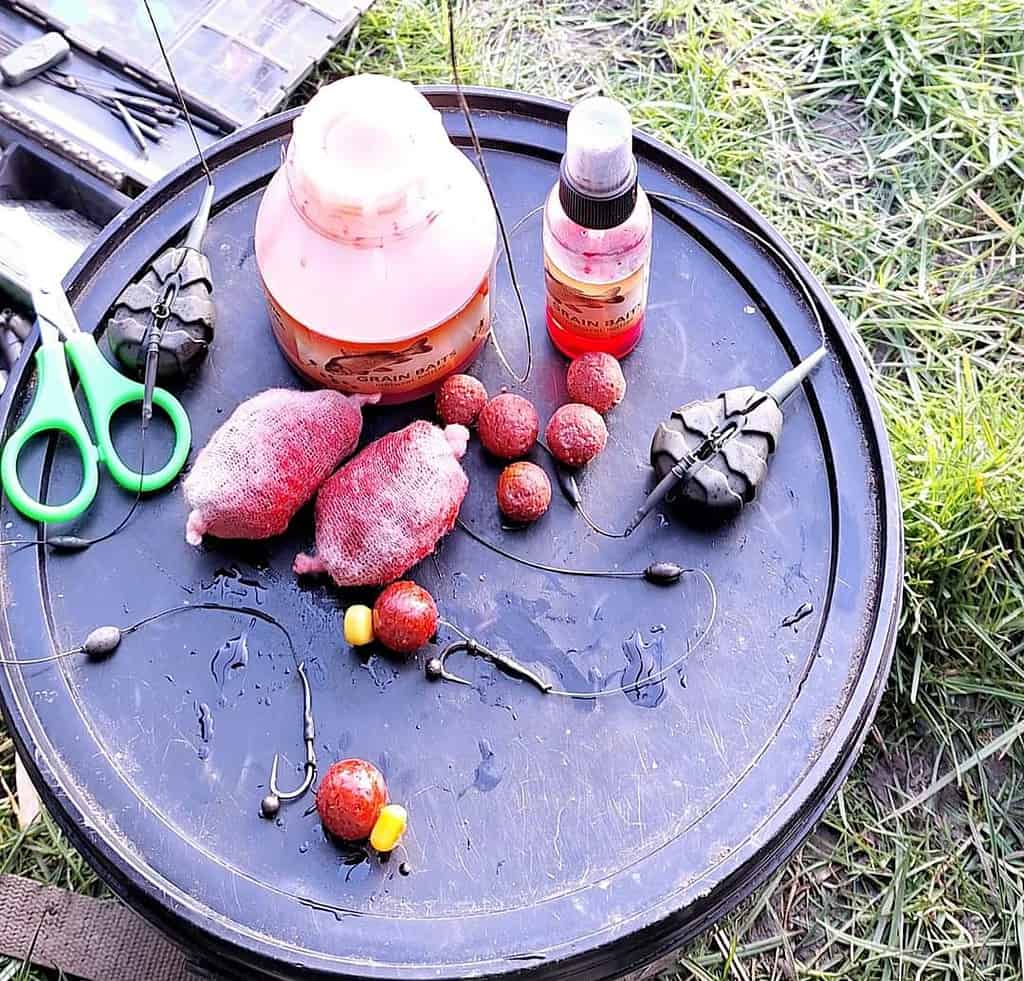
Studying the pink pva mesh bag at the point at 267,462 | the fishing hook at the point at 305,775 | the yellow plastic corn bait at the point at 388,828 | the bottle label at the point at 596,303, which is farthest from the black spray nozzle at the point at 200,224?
the yellow plastic corn bait at the point at 388,828

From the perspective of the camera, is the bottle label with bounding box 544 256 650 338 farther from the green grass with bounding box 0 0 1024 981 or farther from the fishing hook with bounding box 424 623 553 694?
the green grass with bounding box 0 0 1024 981

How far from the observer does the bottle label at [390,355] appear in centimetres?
93

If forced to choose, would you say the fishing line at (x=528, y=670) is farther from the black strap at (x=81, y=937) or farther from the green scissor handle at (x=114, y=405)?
the black strap at (x=81, y=937)

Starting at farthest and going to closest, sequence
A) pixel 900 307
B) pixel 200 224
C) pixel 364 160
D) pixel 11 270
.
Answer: pixel 900 307, pixel 11 270, pixel 200 224, pixel 364 160

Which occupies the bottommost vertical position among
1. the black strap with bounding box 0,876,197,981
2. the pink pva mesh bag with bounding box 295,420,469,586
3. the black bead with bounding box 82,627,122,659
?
the black strap with bounding box 0,876,197,981

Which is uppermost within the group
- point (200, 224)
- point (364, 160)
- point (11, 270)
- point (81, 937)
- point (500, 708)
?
point (364, 160)

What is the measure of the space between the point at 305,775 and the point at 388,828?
0.09 metres

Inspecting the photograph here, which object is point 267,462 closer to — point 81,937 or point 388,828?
point 388,828

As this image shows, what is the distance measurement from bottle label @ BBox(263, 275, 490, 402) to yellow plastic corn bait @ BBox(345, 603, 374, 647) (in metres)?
0.20

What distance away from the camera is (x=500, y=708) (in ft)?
3.01

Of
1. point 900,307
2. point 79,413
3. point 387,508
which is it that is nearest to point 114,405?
point 79,413

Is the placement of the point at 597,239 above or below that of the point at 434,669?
above

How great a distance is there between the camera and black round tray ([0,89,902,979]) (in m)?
0.85

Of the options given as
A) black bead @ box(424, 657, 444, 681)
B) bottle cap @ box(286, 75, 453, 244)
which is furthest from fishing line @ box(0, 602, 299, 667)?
bottle cap @ box(286, 75, 453, 244)
